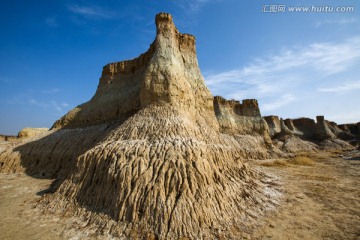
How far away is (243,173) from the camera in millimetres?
13656

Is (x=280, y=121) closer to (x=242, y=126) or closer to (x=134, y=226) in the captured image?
(x=242, y=126)

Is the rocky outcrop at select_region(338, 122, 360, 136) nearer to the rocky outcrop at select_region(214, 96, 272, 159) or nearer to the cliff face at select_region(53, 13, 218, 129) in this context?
the rocky outcrop at select_region(214, 96, 272, 159)

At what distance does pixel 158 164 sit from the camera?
10.3m

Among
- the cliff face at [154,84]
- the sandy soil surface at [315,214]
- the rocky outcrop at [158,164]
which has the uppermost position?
the cliff face at [154,84]

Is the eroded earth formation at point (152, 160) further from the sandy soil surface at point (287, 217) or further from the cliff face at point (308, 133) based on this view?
the cliff face at point (308, 133)

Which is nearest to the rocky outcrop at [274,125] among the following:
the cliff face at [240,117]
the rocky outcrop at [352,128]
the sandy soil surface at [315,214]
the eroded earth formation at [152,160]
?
the cliff face at [240,117]

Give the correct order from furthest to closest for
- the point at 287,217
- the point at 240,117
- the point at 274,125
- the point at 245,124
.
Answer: the point at 274,125 < the point at 240,117 < the point at 245,124 < the point at 287,217

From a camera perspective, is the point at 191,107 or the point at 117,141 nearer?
the point at 117,141

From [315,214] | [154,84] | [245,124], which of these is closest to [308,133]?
[245,124]

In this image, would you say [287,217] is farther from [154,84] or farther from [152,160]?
[154,84]

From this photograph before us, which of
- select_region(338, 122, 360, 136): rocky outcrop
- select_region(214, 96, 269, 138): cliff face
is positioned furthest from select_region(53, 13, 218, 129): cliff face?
select_region(338, 122, 360, 136): rocky outcrop

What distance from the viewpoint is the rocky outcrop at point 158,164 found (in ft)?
28.2

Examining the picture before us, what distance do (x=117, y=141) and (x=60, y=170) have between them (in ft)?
30.4

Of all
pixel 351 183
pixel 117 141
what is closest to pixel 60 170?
pixel 117 141
